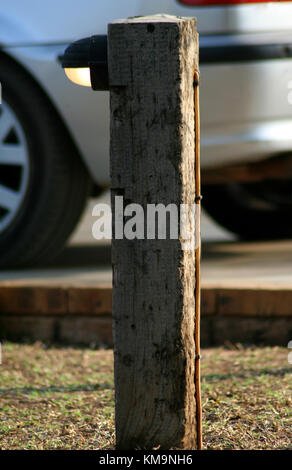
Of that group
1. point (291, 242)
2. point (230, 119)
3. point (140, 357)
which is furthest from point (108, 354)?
point (291, 242)

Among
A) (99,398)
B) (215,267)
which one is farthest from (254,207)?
(99,398)

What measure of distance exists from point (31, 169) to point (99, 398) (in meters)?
1.48

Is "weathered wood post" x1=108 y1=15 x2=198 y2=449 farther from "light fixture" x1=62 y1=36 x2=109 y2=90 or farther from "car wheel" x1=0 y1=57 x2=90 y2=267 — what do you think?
"car wheel" x1=0 y1=57 x2=90 y2=267

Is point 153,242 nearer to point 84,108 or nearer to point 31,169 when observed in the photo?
point 84,108

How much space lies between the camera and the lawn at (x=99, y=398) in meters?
2.41

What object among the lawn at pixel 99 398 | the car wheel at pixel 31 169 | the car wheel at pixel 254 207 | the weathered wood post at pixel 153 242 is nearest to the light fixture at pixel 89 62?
the weathered wood post at pixel 153 242

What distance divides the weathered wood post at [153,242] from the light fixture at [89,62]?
7 cm

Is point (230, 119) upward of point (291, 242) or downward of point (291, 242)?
upward

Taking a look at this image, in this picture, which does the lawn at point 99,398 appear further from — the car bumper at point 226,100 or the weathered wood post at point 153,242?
the car bumper at point 226,100

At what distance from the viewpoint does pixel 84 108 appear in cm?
389

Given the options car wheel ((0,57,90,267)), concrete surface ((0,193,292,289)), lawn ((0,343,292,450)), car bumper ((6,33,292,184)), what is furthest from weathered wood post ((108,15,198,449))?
car wheel ((0,57,90,267))

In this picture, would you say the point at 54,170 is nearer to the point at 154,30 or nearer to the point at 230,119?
the point at 230,119

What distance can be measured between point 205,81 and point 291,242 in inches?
77.8

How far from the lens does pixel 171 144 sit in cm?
207
